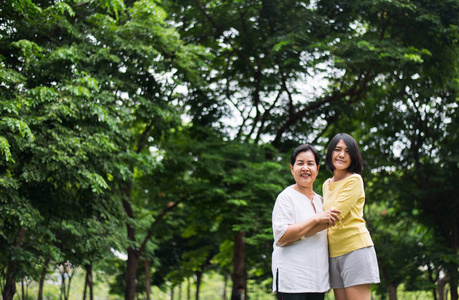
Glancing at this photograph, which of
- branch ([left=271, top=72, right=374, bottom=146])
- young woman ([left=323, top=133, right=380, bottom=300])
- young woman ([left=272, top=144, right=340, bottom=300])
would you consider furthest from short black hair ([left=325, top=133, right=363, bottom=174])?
branch ([left=271, top=72, right=374, bottom=146])

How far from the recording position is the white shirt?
2926mm

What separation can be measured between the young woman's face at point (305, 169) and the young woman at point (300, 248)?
3.3 inches

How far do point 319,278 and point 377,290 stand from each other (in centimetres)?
1493

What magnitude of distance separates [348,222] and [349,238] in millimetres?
93

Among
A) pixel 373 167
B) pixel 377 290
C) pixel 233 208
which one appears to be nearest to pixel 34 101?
pixel 233 208

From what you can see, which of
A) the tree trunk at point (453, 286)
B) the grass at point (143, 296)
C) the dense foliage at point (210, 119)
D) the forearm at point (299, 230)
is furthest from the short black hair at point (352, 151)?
the grass at point (143, 296)

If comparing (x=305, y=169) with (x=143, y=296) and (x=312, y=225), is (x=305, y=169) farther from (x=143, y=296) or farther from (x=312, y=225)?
(x=143, y=296)

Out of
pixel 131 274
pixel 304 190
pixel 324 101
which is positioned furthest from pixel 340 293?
pixel 131 274

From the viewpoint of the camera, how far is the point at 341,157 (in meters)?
3.13

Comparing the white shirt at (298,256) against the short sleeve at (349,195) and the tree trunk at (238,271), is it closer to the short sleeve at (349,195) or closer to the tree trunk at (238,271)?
the short sleeve at (349,195)

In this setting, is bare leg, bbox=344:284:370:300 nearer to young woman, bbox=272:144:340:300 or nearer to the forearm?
young woman, bbox=272:144:340:300

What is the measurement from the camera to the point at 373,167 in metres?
16.0

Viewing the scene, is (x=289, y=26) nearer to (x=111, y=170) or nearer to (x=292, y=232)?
(x=111, y=170)

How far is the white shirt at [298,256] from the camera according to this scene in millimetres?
2926
